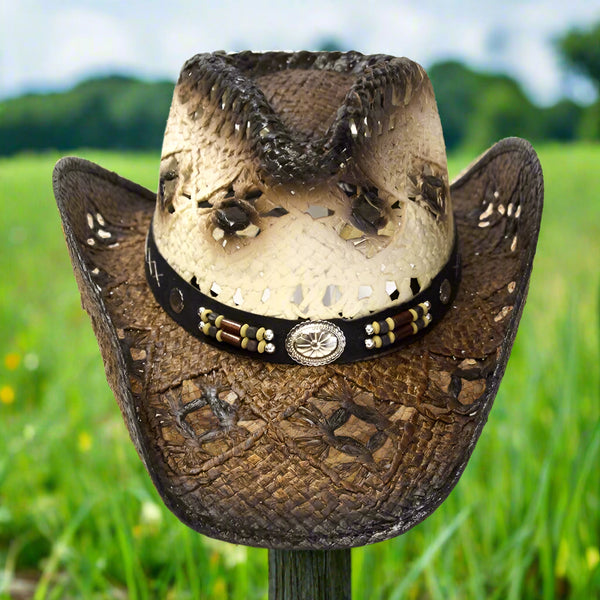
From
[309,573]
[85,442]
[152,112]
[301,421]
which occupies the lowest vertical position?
[152,112]

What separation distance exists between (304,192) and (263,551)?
1849 millimetres

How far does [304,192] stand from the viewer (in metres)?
1.05

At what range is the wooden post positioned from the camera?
50.6 inches

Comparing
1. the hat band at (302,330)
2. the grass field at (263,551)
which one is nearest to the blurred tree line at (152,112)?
the grass field at (263,551)

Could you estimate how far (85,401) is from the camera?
3420mm

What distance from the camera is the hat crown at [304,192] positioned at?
105cm

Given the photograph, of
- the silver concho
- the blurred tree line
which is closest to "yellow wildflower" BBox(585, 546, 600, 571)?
the silver concho

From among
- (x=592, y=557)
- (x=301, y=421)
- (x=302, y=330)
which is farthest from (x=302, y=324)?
(x=592, y=557)

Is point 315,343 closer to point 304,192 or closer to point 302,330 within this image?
point 302,330

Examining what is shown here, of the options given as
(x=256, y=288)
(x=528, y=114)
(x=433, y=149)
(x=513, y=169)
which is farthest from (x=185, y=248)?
(x=528, y=114)

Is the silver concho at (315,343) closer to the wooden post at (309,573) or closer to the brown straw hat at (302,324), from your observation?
the brown straw hat at (302,324)

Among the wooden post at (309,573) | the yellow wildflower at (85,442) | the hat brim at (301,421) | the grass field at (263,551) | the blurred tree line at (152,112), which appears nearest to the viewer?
the hat brim at (301,421)

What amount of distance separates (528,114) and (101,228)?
117ft

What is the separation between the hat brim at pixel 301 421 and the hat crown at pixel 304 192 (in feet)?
0.39
